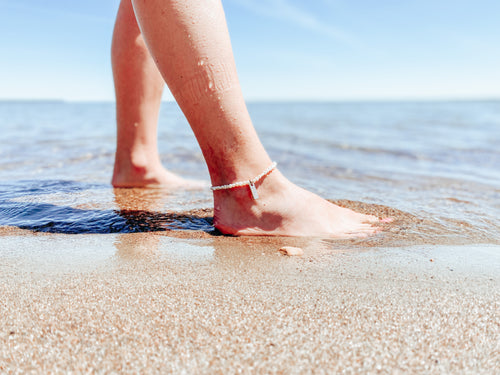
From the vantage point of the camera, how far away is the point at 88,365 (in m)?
0.64

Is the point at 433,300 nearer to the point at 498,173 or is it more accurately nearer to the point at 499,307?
the point at 499,307

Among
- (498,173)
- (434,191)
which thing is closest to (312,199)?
(434,191)

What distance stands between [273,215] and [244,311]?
68 centimetres

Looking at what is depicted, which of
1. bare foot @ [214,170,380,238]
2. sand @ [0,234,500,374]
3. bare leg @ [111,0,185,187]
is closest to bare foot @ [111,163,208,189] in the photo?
bare leg @ [111,0,185,187]

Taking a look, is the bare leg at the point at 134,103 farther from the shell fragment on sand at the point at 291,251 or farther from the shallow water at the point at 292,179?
the shell fragment on sand at the point at 291,251

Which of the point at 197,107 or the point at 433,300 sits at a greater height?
the point at 197,107

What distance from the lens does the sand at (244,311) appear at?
0.65 metres

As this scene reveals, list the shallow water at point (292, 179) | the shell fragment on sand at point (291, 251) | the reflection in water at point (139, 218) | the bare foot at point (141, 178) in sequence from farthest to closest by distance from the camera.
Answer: the bare foot at point (141, 178) → the shallow water at point (292, 179) → the reflection in water at point (139, 218) → the shell fragment on sand at point (291, 251)

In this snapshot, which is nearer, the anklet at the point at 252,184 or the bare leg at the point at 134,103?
the anklet at the point at 252,184

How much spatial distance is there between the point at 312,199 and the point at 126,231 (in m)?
0.71

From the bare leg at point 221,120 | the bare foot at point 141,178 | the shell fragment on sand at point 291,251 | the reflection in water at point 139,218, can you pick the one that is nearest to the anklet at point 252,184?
the bare leg at point 221,120

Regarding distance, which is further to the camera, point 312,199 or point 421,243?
point 312,199

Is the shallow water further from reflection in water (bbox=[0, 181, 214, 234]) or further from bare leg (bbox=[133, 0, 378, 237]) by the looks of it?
bare leg (bbox=[133, 0, 378, 237])

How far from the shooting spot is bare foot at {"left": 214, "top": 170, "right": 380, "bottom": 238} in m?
1.44
